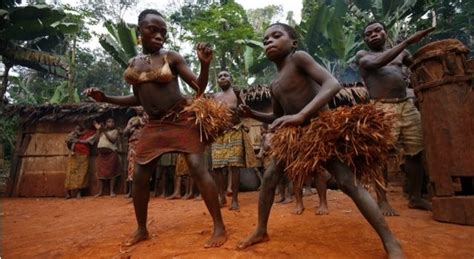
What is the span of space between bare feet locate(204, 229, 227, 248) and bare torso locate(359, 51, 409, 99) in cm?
244

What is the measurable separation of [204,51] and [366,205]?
1.68 m

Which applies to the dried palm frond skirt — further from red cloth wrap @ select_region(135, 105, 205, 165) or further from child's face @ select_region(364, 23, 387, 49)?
child's face @ select_region(364, 23, 387, 49)

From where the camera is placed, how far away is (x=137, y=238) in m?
2.79

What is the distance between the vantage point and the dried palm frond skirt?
2.12m

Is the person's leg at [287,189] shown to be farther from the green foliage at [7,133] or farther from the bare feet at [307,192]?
the green foliage at [7,133]

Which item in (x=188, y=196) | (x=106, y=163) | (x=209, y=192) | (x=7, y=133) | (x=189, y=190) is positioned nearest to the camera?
(x=209, y=192)

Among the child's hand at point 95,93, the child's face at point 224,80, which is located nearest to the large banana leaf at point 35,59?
the child's face at point 224,80

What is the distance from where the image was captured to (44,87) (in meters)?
19.0

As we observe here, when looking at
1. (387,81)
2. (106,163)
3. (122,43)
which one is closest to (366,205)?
(387,81)

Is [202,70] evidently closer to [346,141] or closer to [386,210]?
[346,141]

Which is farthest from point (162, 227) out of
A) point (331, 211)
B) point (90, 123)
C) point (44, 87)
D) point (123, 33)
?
point (44, 87)

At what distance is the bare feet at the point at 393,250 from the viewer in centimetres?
200

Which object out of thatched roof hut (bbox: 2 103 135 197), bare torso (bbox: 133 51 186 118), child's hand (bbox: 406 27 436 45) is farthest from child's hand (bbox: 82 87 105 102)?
thatched roof hut (bbox: 2 103 135 197)

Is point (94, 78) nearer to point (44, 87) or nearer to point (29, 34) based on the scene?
point (44, 87)
